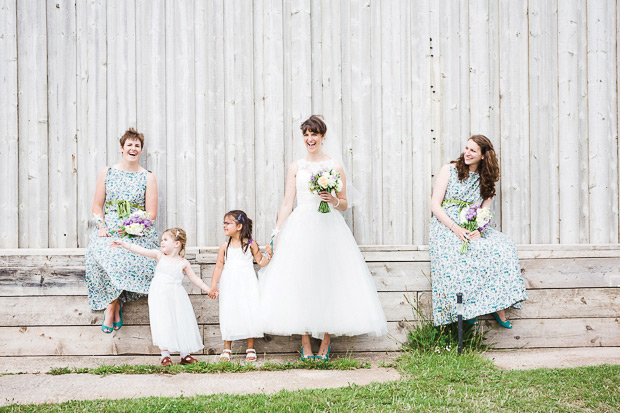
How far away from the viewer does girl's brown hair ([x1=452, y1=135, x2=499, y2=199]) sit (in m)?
5.32

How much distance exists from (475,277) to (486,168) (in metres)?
1.01

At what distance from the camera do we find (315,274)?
4.93 m

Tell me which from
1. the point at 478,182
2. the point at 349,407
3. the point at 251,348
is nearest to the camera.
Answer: the point at 349,407

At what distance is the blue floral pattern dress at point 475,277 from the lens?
5070mm

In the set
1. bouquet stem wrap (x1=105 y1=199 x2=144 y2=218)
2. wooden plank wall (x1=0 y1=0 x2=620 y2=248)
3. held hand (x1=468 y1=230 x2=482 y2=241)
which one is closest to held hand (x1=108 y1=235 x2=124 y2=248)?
bouquet stem wrap (x1=105 y1=199 x2=144 y2=218)

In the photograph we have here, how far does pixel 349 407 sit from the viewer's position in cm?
367

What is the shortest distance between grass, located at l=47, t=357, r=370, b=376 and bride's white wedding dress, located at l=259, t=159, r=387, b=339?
0.82ft

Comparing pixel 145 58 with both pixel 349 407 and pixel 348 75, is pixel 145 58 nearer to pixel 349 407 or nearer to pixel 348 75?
pixel 348 75

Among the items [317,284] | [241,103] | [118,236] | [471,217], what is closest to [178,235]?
[118,236]

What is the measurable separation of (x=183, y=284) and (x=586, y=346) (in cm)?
374

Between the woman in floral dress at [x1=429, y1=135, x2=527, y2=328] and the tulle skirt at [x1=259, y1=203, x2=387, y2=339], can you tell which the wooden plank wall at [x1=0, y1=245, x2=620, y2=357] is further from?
the tulle skirt at [x1=259, y1=203, x2=387, y2=339]

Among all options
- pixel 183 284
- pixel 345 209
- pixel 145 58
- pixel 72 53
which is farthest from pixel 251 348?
pixel 72 53

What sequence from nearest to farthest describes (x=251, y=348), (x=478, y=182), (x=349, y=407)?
(x=349, y=407) → (x=251, y=348) → (x=478, y=182)

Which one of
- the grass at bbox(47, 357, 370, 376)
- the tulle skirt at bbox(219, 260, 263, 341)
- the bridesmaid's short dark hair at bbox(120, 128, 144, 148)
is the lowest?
the grass at bbox(47, 357, 370, 376)
